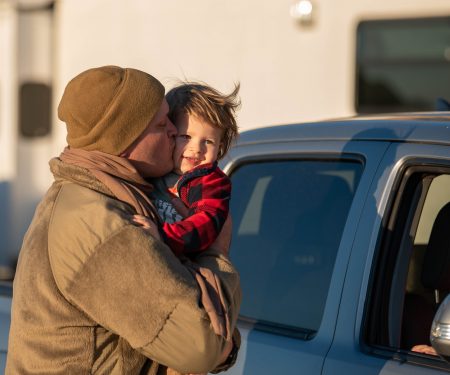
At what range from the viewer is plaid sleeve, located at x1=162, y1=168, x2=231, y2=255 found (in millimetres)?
2306

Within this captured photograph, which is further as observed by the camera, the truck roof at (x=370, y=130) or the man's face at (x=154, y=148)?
the truck roof at (x=370, y=130)

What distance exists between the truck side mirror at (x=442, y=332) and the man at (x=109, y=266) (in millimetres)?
470

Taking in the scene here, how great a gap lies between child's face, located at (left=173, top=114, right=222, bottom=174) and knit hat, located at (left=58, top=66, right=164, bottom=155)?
22 centimetres

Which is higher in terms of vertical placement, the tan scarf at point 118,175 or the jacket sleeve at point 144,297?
the tan scarf at point 118,175

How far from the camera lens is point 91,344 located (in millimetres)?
2268

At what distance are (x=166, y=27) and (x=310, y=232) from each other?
4.54m

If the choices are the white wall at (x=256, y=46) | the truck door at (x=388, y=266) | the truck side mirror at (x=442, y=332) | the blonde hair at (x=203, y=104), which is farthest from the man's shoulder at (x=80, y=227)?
the white wall at (x=256, y=46)

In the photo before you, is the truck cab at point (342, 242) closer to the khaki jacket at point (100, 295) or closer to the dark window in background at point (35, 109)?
the khaki jacket at point (100, 295)

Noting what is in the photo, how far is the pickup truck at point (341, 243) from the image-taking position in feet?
9.39

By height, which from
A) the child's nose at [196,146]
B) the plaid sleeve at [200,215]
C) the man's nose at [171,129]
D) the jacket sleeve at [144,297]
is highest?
the man's nose at [171,129]

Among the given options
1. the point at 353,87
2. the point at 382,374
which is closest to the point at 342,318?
the point at 382,374

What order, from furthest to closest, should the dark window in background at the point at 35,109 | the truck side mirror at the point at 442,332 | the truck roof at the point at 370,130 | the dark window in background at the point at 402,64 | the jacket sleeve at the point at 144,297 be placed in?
1. the dark window in background at the point at 35,109
2. the dark window in background at the point at 402,64
3. the truck roof at the point at 370,130
4. the truck side mirror at the point at 442,332
5. the jacket sleeve at the point at 144,297

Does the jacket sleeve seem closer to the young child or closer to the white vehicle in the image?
the young child

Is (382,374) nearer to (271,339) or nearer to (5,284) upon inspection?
(271,339)
